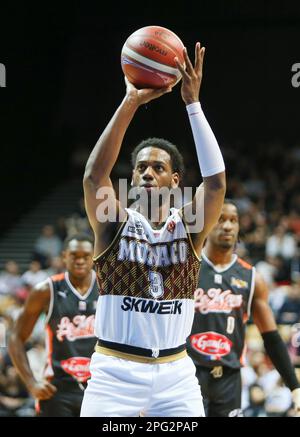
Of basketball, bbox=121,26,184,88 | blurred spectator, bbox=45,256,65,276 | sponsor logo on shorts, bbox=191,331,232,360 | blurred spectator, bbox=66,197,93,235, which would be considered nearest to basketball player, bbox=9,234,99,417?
sponsor logo on shorts, bbox=191,331,232,360

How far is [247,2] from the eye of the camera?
18.4 metres

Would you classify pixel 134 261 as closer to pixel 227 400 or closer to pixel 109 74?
pixel 227 400

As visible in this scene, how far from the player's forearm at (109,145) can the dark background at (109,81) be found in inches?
573

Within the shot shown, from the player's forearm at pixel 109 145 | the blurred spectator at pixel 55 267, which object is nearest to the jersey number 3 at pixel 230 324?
the player's forearm at pixel 109 145

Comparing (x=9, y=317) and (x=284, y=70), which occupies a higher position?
(x=284, y=70)

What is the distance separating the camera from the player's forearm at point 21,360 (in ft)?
20.1

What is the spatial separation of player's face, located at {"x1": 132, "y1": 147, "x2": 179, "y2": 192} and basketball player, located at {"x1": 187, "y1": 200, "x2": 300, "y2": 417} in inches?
78.6

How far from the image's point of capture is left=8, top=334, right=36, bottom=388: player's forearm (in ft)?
20.1

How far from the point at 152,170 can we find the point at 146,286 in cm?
61

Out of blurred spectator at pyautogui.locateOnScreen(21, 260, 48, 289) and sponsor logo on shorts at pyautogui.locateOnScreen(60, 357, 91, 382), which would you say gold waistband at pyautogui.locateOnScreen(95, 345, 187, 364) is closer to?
sponsor logo on shorts at pyautogui.locateOnScreen(60, 357, 91, 382)

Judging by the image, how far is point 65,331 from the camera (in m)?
6.41

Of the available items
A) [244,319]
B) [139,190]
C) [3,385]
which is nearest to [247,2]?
[3,385]

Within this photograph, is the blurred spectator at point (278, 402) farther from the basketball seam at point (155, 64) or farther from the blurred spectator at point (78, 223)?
the blurred spectator at point (78, 223)
